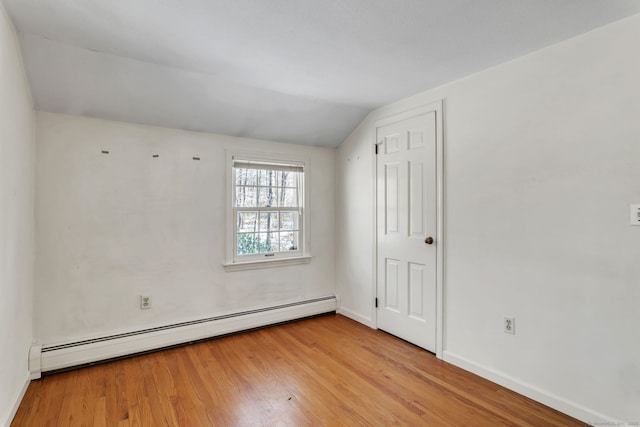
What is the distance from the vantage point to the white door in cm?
276

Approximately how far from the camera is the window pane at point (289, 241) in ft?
12.0

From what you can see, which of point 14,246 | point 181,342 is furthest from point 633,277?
point 14,246

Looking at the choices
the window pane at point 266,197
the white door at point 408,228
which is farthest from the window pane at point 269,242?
the white door at point 408,228

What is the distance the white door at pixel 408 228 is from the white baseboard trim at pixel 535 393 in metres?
0.31

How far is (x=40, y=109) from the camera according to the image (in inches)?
94.8

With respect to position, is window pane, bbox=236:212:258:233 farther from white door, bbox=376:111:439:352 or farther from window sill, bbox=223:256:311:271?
white door, bbox=376:111:439:352

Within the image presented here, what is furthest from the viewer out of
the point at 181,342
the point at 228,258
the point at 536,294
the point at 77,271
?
the point at 228,258

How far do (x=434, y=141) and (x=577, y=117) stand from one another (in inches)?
38.7

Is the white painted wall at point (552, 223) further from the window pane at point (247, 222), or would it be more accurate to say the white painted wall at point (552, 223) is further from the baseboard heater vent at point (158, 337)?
the window pane at point (247, 222)

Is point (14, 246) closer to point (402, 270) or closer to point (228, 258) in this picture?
point (228, 258)

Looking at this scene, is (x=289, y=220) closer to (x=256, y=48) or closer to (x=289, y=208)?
(x=289, y=208)

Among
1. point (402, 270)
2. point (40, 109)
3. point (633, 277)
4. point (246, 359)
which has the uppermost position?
point (40, 109)

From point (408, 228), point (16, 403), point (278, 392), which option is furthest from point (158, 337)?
point (408, 228)

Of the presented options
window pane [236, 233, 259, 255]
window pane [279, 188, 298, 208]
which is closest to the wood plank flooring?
window pane [236, 233, 259, 255]
